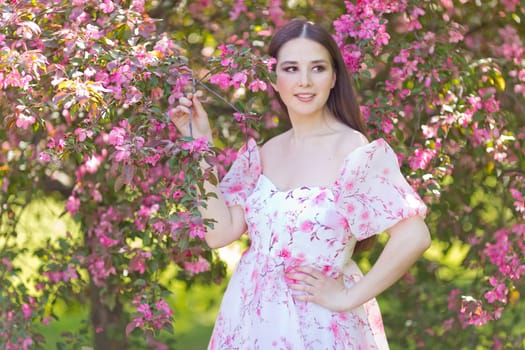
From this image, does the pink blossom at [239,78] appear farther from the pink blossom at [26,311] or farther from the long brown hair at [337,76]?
the pink blossom at [26,311]

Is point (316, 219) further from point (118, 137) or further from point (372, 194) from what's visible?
point (118, 137)

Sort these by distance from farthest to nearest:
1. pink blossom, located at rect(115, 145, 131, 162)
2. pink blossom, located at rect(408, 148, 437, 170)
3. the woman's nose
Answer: pink blossom, located at rect(408, 148, 437, 170) < the woman's nose < pink blossom, located at rect(115, 145, 131, 162)

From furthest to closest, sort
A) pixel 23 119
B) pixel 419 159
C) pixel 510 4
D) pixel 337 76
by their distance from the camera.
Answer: pixel 510 4, pixel 419 159, pixel 337 76, pixel 23 119

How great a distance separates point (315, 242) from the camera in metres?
2.69

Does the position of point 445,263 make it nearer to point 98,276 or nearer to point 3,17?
point 98,276

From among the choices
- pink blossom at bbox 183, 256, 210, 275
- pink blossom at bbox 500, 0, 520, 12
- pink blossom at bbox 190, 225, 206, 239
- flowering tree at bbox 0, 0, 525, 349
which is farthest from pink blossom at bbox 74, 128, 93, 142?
pink blossom at bbox 500, 0, 520, 12

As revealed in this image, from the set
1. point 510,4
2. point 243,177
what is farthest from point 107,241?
point 510,4

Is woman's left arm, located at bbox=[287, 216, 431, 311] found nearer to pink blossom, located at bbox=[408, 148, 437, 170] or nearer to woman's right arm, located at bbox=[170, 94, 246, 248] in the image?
woman's right arm, located at bbox=[170, 94, 246, 248]

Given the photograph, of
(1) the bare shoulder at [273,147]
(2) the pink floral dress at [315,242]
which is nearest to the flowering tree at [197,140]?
(1) the bare shoulder at [273,147]

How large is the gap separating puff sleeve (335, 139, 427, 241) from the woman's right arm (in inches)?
15.5

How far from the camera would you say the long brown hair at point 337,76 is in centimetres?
284

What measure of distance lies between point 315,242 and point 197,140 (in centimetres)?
42

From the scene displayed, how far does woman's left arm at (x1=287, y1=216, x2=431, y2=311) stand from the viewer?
8.72ft

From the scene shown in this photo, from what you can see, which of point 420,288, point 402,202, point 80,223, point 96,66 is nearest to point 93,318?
point 80,223
